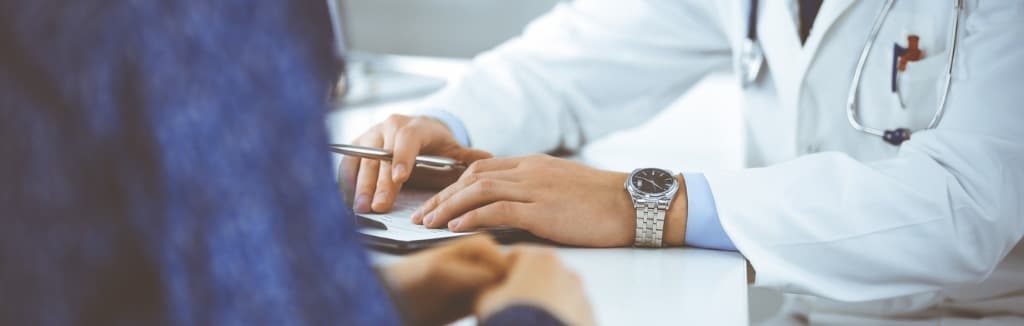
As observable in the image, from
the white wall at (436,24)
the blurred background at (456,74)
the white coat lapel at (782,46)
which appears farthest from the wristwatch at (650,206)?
the white wall at (436,24)

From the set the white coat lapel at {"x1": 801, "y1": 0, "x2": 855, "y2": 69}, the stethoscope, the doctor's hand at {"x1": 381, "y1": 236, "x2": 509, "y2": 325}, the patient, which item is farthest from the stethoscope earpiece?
the patient

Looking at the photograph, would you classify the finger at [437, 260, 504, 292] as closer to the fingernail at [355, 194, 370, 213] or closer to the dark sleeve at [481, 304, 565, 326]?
the dark sleeve at [481, 304, 565, 326]

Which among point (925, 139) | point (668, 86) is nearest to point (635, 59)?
point (668, 86)

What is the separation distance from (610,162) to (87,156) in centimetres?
88

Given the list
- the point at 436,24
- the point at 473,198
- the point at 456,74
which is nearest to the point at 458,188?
the point at 473,198

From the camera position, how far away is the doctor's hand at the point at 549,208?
2.47ft

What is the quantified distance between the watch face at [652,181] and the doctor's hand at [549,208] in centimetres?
1

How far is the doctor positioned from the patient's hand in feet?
0.97

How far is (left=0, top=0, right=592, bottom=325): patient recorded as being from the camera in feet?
1.09

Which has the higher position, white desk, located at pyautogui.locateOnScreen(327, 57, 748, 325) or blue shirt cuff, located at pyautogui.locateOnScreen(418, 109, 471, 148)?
blue shirt cuff, located at pyautogui.locateOnScreen(418, 109, 471, 148)

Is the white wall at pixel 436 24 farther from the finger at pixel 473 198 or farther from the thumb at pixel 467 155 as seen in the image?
the finger at pixel 473 198

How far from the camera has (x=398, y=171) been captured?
33.9 inches

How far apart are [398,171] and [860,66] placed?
585mm

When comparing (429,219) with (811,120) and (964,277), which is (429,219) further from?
(811,120)
